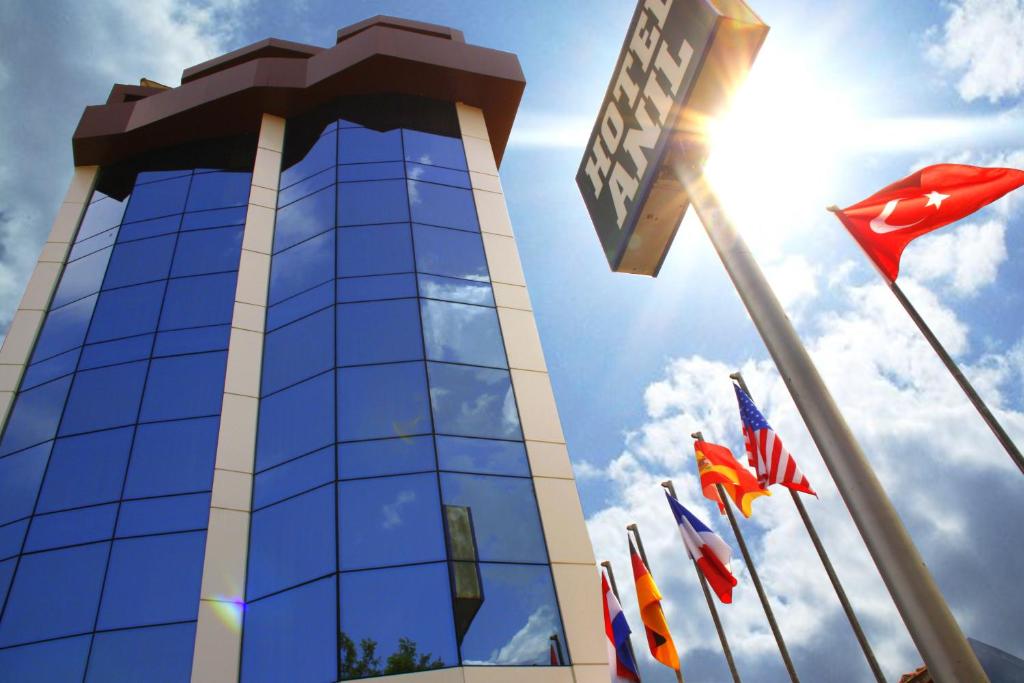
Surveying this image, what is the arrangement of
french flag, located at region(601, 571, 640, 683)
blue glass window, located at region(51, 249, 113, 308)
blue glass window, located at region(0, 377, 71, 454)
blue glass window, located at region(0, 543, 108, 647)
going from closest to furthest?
french flag, located at region(601, 571, 640, 683), blue glass window, located at region(0, 543, 108, 647), blue glass window, located at region(0, 377, 71, 454), blue glass window, located at region(51, 249, 113, 308)

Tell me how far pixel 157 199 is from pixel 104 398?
8470 millimetres

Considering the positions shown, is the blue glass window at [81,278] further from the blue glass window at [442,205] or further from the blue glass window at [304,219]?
the blue glass window at [442,205]

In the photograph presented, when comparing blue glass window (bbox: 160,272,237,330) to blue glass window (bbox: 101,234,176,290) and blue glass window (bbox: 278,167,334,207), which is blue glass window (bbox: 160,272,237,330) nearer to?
blue glass window (bbox: 101,234,176,290)

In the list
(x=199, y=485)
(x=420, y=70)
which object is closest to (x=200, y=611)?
(x=199, y=485)

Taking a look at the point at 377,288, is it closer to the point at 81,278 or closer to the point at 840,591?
the point at 81,278

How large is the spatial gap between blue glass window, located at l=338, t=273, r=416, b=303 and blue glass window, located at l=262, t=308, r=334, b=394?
0.71m

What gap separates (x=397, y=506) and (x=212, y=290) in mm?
9816

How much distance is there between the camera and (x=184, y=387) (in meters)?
18.0

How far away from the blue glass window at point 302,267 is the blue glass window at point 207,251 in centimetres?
154

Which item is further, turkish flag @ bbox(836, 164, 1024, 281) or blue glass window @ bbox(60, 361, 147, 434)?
blue glass window @ bbox(60, 361, 147, 434)

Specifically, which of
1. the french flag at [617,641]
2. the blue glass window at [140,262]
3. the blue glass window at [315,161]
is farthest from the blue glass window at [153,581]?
the blue glass window at [315,161]

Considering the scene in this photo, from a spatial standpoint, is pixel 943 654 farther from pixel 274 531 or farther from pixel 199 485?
pixel 199 485

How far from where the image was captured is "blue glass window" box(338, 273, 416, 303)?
1828cm

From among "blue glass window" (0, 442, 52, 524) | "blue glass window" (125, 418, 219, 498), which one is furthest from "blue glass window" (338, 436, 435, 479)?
"blue glass window" (0, 442, 52, 524)
